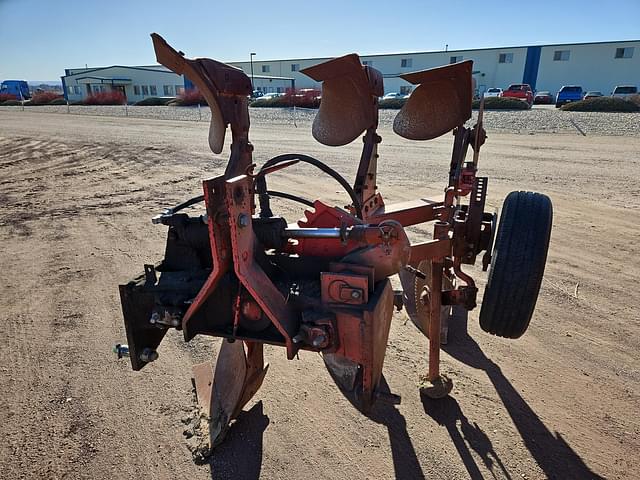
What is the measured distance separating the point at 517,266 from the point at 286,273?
0.95m

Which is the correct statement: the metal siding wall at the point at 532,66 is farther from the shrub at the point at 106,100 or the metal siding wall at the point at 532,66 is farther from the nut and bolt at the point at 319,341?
the nut and bolt at the point at 319,341

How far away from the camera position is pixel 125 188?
25.5 ft

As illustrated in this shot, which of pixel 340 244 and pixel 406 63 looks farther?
pixel 406 63

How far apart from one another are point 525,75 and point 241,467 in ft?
141

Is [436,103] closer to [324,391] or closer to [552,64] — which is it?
[324,391]

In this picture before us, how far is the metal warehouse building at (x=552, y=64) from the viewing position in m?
34.5

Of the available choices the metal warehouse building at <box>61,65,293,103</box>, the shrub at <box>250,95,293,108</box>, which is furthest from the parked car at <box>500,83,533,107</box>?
the metal warehouse building at <box>61,65,293,103</box>

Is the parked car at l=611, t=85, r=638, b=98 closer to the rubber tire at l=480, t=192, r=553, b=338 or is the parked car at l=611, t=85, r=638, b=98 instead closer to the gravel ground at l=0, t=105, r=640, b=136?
the gravel ground at l=0, t=105, r=640, b=136

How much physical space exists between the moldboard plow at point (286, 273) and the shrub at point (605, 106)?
1966 cm

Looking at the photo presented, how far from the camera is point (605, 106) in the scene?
1847cm

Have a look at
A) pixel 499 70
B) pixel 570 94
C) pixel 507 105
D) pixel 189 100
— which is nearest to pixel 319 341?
pixel 507 105

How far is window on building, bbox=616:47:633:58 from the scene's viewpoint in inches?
1341

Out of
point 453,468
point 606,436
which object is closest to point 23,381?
point 453,468

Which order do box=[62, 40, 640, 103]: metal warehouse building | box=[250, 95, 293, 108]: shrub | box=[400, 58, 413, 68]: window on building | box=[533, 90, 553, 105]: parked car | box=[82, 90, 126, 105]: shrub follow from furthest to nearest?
box=[400, 58, 413, 68]: window on building → box=[62, 40, 640, 103]: metal warehouse building → box=[82, 90, 126, 105]: shrub → box=[533, 90, 553, 105]: parked car → box=[250, 95, 293, 108]: shrub
